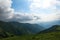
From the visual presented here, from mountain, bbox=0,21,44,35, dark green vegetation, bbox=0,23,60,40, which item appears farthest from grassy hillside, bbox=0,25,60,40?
mountain, bbox=0,21,44,35

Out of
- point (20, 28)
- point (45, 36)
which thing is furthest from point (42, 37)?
point (20, 28)

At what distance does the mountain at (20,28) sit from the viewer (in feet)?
17.9

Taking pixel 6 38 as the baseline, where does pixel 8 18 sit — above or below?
above

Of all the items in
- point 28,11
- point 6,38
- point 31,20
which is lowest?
point 6,38

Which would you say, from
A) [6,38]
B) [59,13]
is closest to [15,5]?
[6,38]

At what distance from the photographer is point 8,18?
5488 millimetres

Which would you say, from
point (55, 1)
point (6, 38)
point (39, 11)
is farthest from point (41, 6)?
point (6, 38)

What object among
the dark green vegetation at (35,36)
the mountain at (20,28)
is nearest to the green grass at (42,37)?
the dark green vegetation at (35,36)

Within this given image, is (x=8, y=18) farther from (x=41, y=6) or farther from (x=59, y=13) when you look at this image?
(x=59, y=13)

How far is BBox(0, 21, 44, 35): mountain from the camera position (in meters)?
5.45

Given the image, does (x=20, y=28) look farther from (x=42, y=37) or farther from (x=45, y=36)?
(x=45, y=36)

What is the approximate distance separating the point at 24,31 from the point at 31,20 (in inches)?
19.8

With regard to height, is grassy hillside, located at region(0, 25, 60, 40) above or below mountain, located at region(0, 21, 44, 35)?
below

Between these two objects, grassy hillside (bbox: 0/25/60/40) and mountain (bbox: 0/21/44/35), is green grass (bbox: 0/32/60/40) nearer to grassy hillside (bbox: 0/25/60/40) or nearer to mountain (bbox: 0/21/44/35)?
grassy hillside (bbox: 0/25/60/40)
